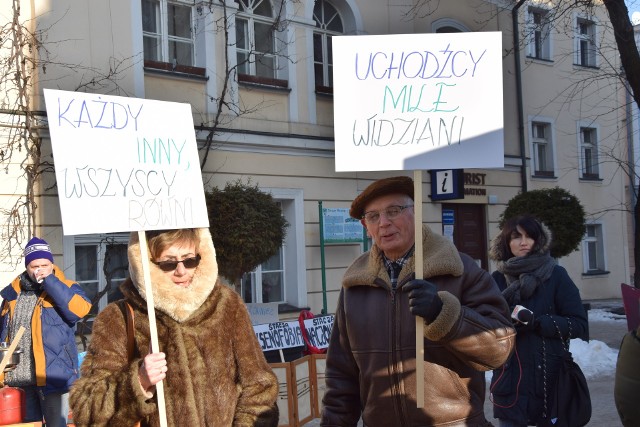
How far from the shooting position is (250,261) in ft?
36.9

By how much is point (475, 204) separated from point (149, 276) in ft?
52.4

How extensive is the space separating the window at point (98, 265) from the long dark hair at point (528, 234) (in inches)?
289

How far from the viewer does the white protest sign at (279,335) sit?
8.37 m

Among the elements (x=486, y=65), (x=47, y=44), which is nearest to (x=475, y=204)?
(x=47, y=44)

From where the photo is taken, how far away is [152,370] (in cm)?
322

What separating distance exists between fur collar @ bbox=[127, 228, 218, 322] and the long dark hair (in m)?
2.70

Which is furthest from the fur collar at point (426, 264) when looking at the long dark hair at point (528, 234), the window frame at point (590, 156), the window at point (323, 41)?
the window frame at point (590, 156)

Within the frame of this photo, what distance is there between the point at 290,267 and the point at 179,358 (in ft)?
37.5

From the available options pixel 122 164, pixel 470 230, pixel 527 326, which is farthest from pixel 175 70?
pixel 122 164

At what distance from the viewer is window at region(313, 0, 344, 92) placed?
50.9 feet

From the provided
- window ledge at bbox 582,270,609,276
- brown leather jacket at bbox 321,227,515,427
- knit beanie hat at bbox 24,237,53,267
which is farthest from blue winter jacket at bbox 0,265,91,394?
window ledge at bbox 582,270,609,276

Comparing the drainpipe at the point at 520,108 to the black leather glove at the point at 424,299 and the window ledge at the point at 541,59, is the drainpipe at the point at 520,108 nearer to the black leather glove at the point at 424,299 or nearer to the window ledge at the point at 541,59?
the window ledge at the point at 541,59

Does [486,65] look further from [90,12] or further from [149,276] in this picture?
[90,12]

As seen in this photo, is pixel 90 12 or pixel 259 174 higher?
pixel 90 12
